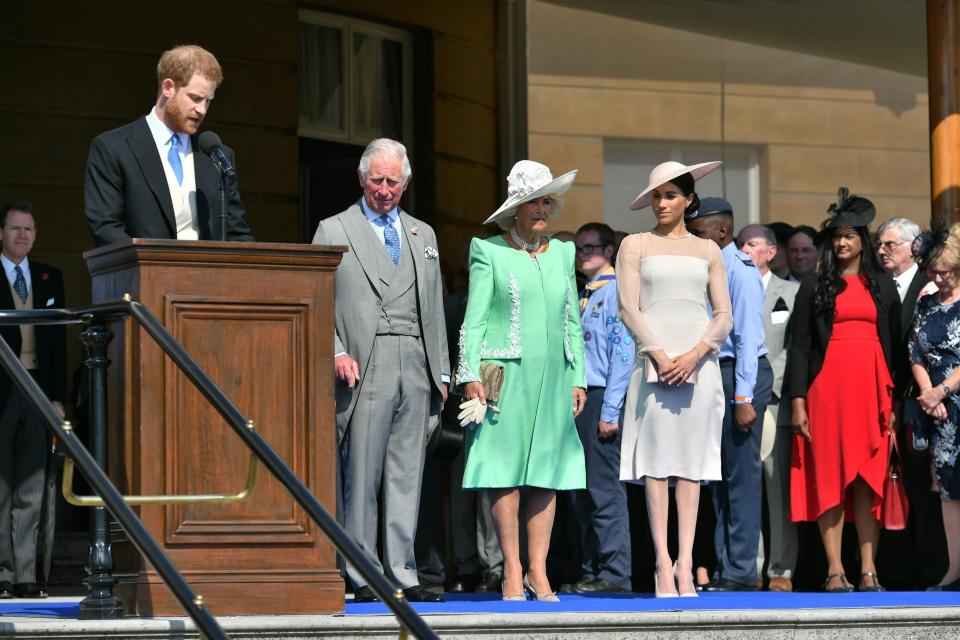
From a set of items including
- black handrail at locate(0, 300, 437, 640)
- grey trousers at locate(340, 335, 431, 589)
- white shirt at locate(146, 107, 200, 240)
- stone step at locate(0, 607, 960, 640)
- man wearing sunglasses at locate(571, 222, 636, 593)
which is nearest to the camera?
black handrail at locate(0, 300, 437, 640)

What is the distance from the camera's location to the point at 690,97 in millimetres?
13055

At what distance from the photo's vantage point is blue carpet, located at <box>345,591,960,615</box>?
612cm

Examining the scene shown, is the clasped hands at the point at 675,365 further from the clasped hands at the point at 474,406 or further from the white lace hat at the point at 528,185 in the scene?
the white lace hat at the point at 528,185

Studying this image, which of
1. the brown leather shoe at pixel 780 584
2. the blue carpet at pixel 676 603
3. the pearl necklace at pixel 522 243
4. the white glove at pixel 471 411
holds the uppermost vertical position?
the pearl necklace at pixel 522 243

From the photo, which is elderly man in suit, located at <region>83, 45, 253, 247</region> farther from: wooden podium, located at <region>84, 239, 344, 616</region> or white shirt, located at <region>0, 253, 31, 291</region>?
white shirt, located at <region>0, 253, 31, 291</region>

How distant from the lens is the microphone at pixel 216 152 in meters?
6.04

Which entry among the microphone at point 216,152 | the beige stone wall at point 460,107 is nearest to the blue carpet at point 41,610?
the microphone at point 216,152

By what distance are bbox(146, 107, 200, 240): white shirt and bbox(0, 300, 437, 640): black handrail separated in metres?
0.72

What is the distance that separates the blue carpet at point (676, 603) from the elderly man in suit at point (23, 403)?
2.12 m

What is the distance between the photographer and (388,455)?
6.75 meters

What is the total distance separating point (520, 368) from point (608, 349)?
48.9 inches

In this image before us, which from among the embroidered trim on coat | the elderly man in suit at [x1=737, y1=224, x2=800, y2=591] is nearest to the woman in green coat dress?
the embroidered trim on coat

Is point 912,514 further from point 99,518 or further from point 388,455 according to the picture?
point 99,518

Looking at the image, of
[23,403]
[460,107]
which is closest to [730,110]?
[460,107]
